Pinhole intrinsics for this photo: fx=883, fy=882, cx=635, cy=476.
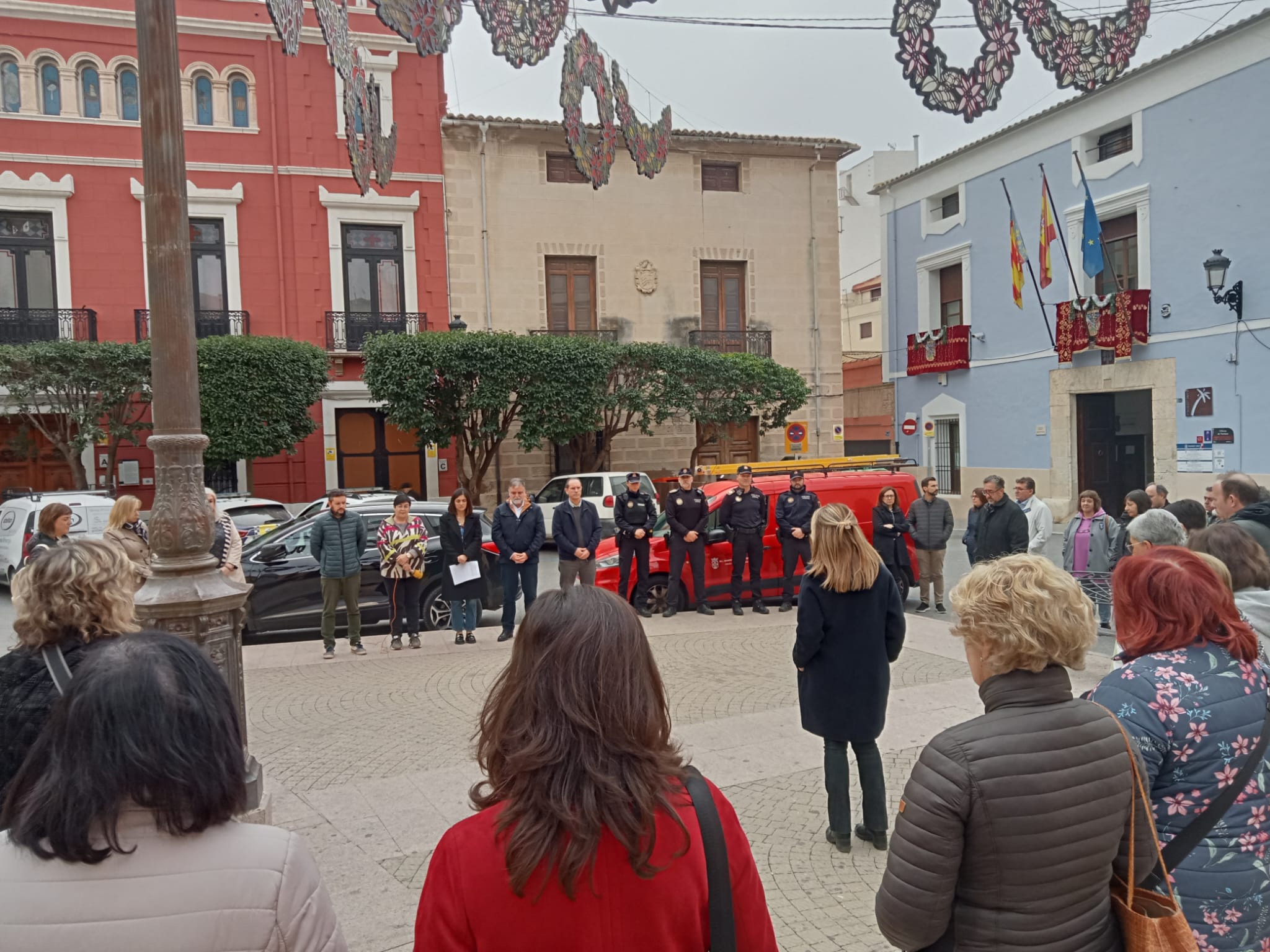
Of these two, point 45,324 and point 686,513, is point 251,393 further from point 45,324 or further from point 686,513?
point 686,513

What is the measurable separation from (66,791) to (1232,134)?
2209 cm

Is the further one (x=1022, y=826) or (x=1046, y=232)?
(x=1046, y=232)

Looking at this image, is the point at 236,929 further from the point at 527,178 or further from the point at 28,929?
the point at 527,178

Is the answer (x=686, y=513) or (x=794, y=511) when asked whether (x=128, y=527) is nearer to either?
(x=686, y=513)

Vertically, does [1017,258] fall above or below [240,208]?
below

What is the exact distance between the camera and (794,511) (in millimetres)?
11484

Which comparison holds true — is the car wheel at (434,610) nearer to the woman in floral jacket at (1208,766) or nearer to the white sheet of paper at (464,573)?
the white sheet of paper at (464,573)

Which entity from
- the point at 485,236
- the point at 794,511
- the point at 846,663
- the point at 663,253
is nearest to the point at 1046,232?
the point at 663,253

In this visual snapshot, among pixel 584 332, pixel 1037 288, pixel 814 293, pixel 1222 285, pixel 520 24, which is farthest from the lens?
pixel 814 293

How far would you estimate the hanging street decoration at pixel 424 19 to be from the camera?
6945mm

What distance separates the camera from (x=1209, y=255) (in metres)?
18.4

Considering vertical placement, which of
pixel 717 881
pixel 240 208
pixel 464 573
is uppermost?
pixel 240 208

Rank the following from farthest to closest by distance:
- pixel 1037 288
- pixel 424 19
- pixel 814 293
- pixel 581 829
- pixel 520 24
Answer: pixel 814 293 → pixel 1037 288 → pixel 520 24 → pixel 424 19 → pixel 581 829

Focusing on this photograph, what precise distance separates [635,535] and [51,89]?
19594 millimetres
